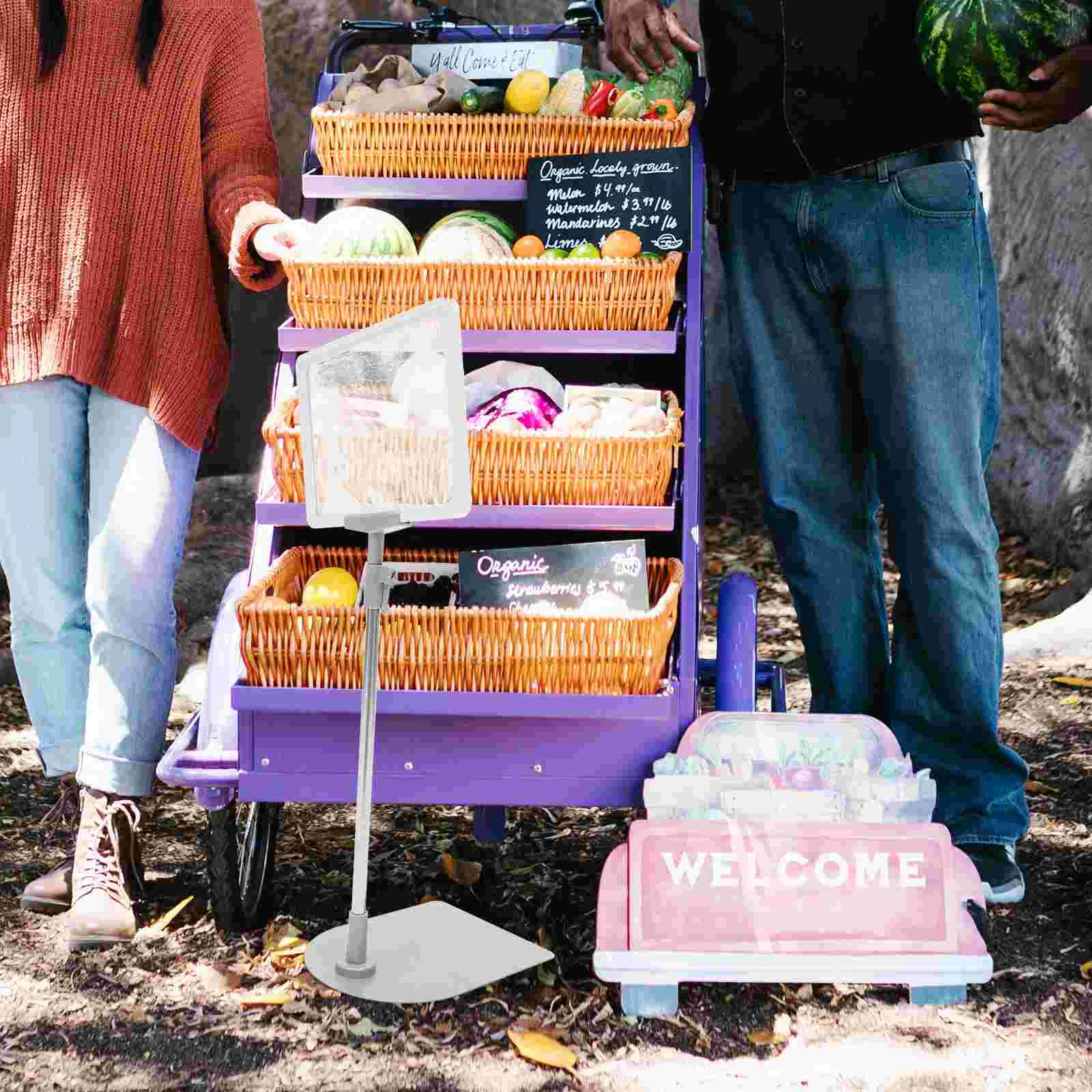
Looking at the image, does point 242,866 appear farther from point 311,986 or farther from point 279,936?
point 311,986

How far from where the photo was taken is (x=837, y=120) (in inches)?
111

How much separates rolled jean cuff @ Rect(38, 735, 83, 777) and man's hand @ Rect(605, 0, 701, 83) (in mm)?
1943

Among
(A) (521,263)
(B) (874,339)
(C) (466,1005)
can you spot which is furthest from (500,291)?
(C) (466,1005)

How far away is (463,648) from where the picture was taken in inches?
100

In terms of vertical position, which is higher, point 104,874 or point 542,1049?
point 104,874

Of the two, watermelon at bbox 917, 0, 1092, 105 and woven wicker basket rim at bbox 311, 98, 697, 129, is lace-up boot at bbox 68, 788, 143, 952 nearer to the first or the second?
woven wicker basket rim at bbox 311, 98, 697, 129

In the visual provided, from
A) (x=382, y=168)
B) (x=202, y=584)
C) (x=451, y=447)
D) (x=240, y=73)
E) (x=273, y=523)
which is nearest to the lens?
(x=451, y=447)

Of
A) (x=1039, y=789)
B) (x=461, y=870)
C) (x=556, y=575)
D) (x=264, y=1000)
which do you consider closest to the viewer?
(x=264, y=1000)

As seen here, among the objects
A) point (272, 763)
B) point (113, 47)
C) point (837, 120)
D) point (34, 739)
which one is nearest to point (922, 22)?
point (837, 120)

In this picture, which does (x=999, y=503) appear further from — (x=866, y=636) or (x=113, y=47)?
(x=113, y=47)

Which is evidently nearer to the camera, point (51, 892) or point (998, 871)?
point (998, 871)

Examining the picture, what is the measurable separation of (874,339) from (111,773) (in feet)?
6.16

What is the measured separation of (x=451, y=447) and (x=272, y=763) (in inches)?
30.6

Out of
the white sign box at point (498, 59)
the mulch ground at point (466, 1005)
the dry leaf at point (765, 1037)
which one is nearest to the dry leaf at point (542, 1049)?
the mulch ground at point (466, 1005)
